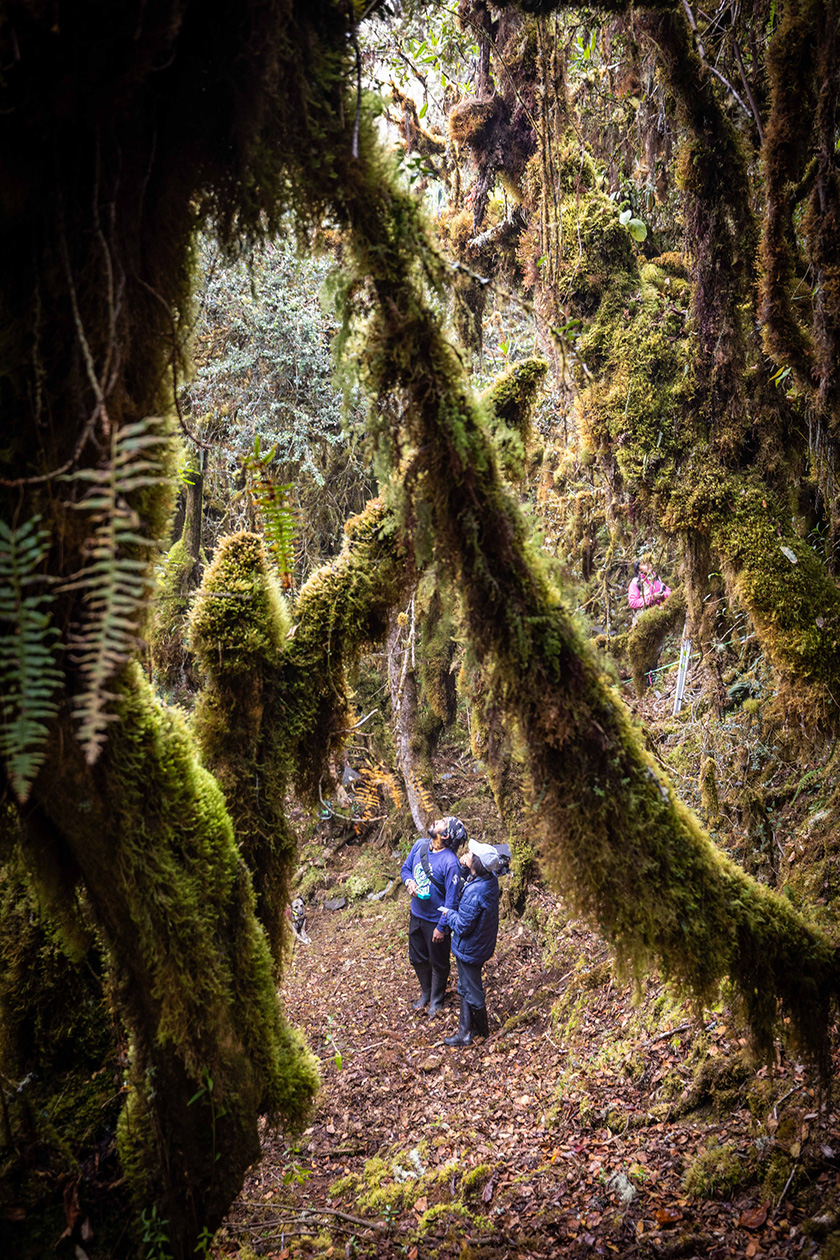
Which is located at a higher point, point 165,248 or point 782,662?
point 165,248

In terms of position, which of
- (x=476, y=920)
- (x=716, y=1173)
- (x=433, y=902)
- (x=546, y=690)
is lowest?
(x=716, y=1173)

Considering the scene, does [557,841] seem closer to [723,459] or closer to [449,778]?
[723,459]

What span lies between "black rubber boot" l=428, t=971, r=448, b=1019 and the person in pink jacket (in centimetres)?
518

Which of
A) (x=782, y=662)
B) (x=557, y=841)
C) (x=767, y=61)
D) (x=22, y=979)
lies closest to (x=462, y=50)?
(x=767, y=61)

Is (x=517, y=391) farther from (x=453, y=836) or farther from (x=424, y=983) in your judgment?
(x=424, y=983)

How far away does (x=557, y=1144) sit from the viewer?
453 centimetres

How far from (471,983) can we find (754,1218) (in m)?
3.50

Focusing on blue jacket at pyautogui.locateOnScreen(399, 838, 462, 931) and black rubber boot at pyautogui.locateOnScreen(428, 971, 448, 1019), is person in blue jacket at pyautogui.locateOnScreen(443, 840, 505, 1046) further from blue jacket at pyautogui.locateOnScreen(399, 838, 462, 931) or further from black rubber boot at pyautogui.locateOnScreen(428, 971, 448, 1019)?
black rubber boot at pyautogui.locateOnScreen(428, 971, 448, 1019)

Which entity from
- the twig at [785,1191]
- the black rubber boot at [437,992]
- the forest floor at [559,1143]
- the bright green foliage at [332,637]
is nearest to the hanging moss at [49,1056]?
the forest floor at [559,1143]

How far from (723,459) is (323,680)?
320 cm

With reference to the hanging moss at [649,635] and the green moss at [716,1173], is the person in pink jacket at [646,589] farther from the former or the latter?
the green moss at [716,1173]

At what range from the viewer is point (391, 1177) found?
4.70 m

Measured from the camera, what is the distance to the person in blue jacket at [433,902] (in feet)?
23.2

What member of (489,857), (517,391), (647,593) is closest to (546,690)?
(517,391)
